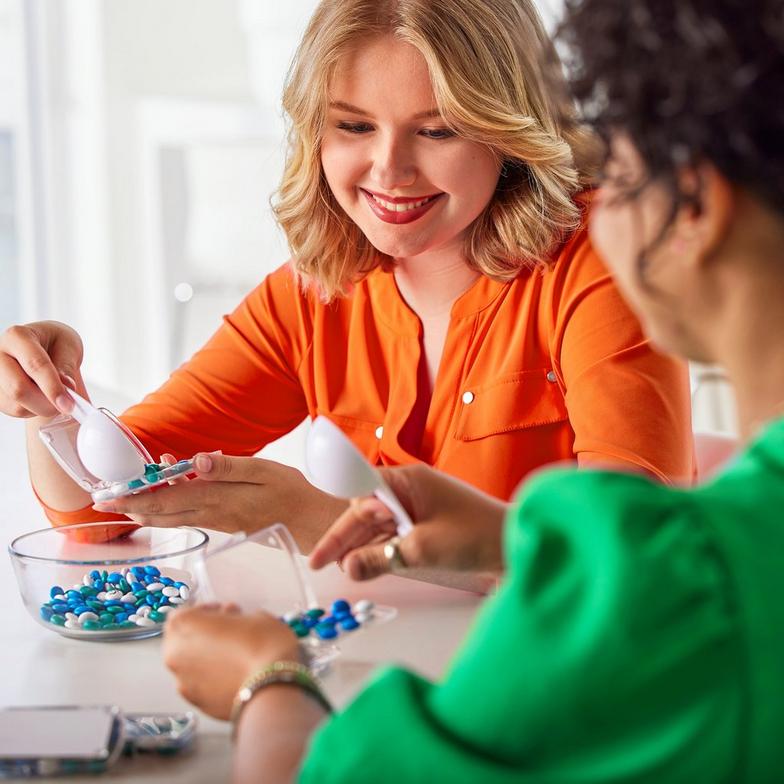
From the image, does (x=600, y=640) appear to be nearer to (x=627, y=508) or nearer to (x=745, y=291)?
(x=627, y=508)

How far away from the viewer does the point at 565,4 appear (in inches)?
29.7

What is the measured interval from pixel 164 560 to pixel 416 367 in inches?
22.4

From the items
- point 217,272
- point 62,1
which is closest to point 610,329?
point 217,272

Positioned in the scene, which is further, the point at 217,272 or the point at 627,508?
the point at 217,272

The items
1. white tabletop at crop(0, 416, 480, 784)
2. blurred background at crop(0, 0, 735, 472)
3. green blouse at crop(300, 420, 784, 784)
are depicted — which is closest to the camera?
green blouse at crop(300, 420, 784, 784)

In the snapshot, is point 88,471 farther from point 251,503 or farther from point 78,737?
point 78,737

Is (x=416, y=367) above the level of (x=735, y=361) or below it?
below

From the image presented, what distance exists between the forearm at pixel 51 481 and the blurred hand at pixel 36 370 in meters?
0.06

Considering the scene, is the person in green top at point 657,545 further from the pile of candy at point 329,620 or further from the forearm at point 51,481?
the forearm at point 51,481

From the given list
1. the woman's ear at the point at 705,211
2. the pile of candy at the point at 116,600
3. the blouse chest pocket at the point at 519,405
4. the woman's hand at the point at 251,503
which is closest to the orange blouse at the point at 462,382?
the blouse chest pocket at the point at 519,405

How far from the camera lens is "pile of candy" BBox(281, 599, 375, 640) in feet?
3.30

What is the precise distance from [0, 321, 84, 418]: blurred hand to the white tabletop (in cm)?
25

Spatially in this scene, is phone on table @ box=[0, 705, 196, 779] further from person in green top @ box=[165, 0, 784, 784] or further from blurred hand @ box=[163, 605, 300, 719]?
person in green top @ box=[165, 0, 784, 784]

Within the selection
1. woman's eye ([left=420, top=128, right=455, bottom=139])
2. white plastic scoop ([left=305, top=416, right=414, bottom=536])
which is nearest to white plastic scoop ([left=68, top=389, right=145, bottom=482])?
white plastic scoop ([left=305, top=416, right=414, bottom=536])
